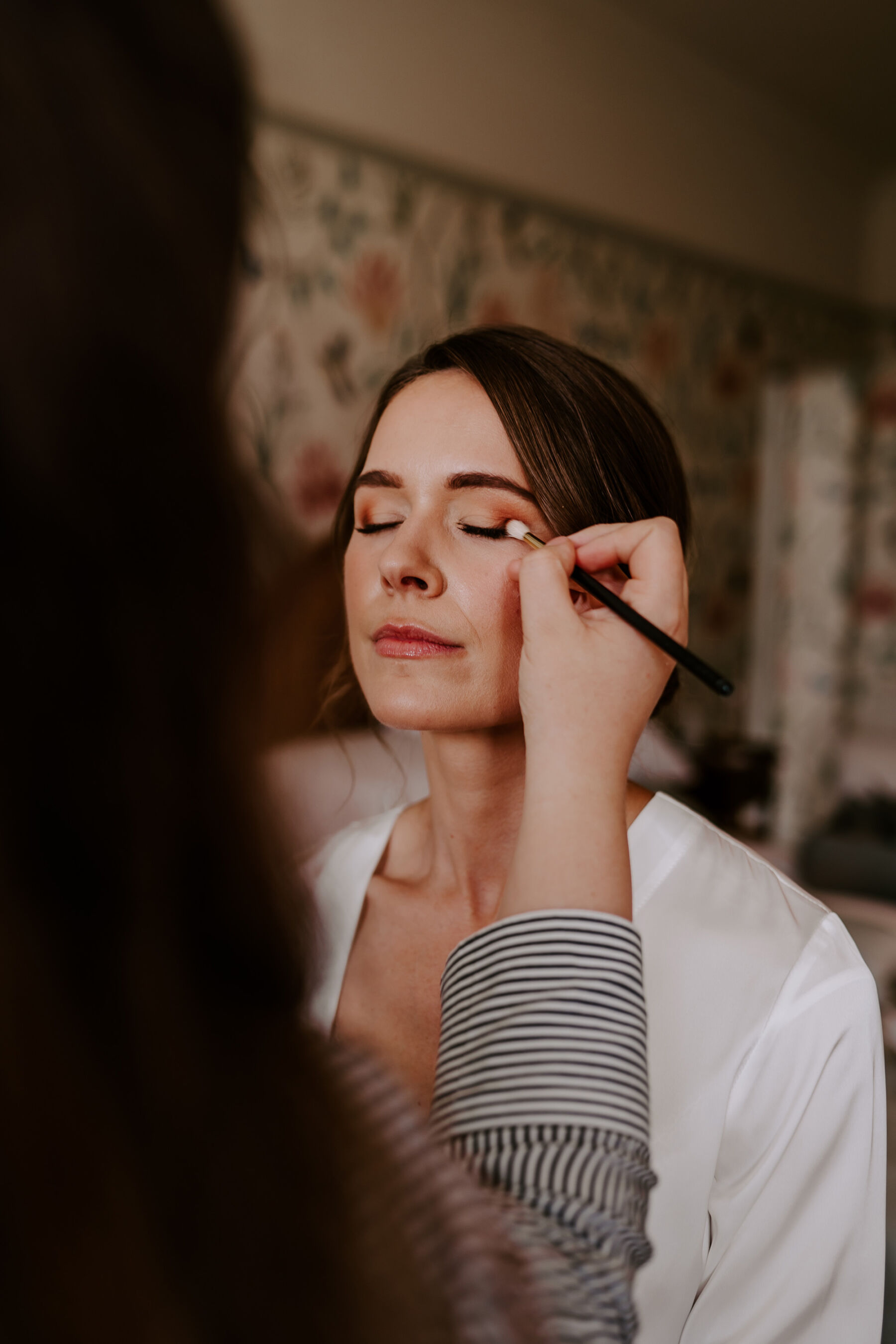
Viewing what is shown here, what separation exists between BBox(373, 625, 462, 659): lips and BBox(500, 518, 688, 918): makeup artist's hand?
157mm

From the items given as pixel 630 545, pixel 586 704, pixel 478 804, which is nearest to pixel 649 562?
pixel 630 545

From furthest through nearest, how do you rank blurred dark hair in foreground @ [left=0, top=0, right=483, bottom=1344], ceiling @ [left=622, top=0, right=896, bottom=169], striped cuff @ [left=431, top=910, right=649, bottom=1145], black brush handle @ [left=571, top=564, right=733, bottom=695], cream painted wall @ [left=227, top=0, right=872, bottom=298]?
ceiling @ [left=622, top=0, right=896, bottom=169]
cream painted wall @ [left=227, top=0, right=872, bottom=298]
black brush handle @ [left=571, top=564, right=733, bottom=695]
striped cuff @ [left=431, top=910, right=649, bottom=1145]
blurred dark hair in foreground @ [left=0, top=0, right=483, bottom=1344]

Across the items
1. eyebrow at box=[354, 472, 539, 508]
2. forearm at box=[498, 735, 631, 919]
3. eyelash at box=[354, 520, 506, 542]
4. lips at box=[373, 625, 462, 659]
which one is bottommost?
forearm at box=[498, 735, 631, 919]

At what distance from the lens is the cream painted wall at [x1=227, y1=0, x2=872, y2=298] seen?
80.7 inches

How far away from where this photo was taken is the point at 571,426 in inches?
29.2

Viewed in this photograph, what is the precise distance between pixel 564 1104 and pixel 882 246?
405cm

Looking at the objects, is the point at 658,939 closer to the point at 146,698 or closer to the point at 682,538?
the point at 682,538

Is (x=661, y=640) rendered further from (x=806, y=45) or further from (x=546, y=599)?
(x=806, y=45)

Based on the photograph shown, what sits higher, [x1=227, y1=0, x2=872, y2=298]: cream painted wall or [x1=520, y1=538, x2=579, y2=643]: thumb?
[x1=227, y1=0, x2=872, y2=298]: cream painted wall

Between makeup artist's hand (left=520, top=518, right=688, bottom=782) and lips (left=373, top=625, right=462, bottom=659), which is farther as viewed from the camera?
lips (left=373, top=625, right=462, bottom=659)

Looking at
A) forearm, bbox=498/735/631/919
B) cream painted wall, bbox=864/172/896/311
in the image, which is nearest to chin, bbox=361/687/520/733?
forearm, bbox=498/735/631/919

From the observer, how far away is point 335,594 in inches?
41.7

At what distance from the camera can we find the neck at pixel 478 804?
821mm

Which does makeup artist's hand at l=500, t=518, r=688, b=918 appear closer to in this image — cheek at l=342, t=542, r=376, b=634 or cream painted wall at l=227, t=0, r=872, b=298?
cheek at l=342, t=542, r=376, b=634
